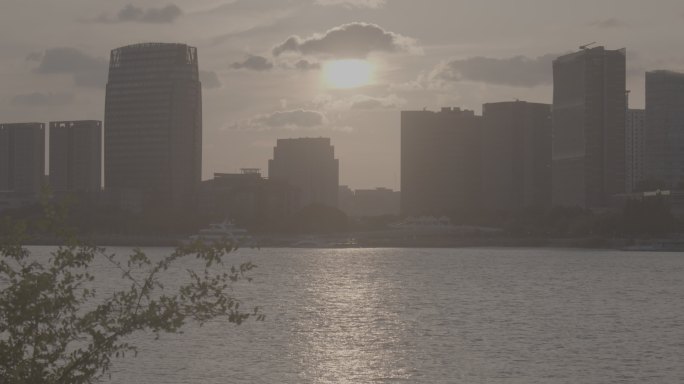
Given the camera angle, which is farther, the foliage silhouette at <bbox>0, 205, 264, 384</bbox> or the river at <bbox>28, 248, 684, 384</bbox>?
the river at <bbox>28, 248, 684, 384</bbox>

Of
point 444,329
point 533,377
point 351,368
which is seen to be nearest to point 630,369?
point 533,377

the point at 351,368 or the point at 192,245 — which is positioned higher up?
the point at 192,245

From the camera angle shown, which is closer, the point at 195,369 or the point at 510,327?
the point at 195,369

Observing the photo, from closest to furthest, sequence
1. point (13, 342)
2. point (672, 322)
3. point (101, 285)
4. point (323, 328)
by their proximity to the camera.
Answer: point (13, 342) < point (323, 328) < point (672, 322) < point (101, 285)

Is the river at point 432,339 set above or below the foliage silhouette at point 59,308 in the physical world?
below

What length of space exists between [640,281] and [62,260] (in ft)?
442

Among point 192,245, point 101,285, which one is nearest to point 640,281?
point 101,285

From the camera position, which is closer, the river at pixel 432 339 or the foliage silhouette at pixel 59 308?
the foliage silhouette at pixel 59 308

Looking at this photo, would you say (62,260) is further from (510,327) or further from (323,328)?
(510,327)

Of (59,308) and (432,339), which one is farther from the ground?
(59,308)

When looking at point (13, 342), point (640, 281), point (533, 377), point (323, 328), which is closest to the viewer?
point (13, 342)

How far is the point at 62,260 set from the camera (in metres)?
25.6

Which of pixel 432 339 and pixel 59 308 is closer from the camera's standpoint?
pixel 59 308

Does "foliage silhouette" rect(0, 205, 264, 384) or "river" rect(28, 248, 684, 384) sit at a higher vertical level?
"foliage silhouette" rect(0, 205, 264, 384)
